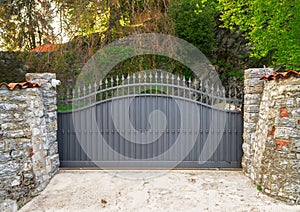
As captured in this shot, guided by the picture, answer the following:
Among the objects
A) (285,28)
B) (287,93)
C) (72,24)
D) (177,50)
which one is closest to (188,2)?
(177,50)

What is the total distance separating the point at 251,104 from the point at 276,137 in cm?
82

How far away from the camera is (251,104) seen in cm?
399

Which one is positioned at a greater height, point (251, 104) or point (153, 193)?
point (251, 104)

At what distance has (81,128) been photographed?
4359 millimetres

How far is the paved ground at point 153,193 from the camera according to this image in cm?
318

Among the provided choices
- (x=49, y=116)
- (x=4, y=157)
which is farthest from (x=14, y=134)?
(x=49, y=116)

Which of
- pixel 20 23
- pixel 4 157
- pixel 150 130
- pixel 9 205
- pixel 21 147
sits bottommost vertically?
pixel 9 205

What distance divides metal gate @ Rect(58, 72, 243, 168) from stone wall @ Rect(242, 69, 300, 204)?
1.74 feet

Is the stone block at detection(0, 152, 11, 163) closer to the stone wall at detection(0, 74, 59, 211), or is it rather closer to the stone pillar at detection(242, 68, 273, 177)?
the stone wall at detection(0, 74, 59, 211)

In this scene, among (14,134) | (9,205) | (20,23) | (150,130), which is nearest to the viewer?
(9,205)

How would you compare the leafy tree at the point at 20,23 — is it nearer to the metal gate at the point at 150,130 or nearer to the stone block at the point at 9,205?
the metal gate at the point at 150,130

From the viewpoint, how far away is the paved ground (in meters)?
3.18

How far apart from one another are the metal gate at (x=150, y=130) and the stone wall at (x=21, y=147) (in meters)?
0.70

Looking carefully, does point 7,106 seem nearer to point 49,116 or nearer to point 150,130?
point 49,116
